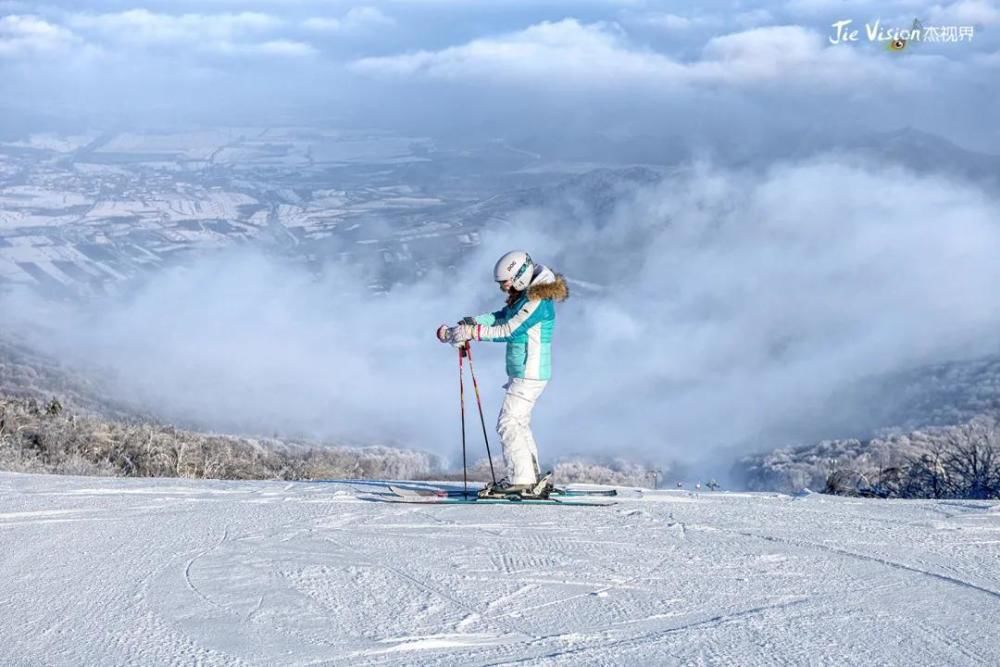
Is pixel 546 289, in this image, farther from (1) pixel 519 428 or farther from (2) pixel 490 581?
(2) pixel 490 581

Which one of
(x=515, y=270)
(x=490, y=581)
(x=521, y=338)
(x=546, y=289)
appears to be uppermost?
(x=515, y=270)

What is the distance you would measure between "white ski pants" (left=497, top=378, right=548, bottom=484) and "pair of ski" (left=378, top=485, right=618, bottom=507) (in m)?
0.21

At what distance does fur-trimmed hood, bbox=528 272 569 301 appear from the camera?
8.06 metres

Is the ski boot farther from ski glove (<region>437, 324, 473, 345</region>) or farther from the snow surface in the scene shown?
ski glove (<region>437, 324, 473, 345</region>)

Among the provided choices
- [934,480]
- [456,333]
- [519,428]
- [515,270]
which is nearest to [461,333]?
[456,333]

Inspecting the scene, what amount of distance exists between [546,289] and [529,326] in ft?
1.02

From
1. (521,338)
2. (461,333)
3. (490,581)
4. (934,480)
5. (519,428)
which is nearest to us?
(490,581)

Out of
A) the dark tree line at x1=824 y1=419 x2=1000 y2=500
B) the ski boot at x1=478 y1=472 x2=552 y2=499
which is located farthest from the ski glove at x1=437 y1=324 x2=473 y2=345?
the dark tree line at x1=824 y1=419 x2=1000 y2=500

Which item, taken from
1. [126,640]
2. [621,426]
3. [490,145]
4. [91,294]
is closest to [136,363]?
[621,426]

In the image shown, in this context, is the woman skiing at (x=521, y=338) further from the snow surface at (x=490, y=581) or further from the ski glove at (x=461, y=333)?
the snow surface at (x=490, y=581)

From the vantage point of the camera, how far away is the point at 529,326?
8125 millimetres

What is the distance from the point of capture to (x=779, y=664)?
14.9 feet

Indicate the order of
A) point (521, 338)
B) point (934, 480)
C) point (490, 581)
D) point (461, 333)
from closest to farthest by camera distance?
point (490, 581), point (461, 333), point (521, 338), point (934, 480)

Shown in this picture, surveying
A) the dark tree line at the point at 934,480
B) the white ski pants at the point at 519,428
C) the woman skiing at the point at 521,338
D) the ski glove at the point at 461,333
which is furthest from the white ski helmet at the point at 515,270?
the dark tree line at the point at 934,480
